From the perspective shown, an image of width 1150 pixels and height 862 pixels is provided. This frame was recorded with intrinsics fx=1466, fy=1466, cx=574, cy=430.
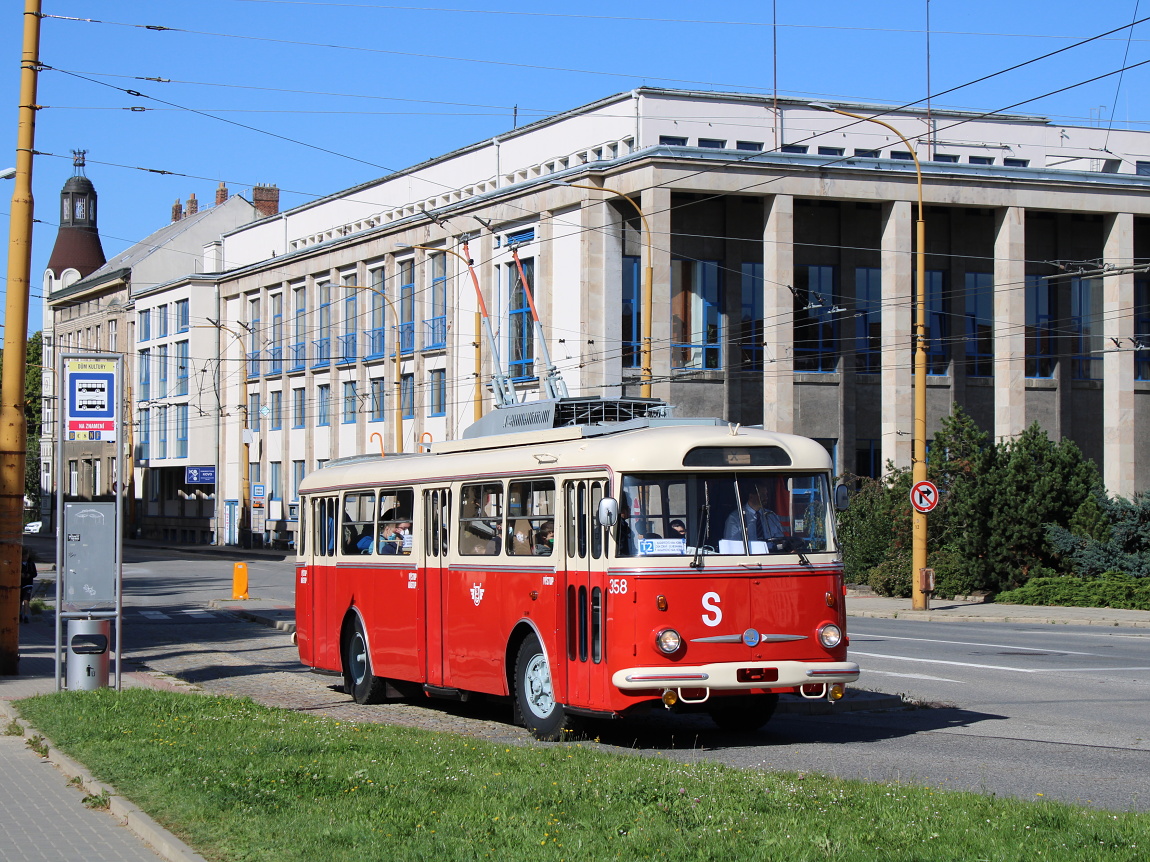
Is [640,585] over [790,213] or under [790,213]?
under

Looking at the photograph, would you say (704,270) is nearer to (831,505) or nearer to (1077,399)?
(1077,399)

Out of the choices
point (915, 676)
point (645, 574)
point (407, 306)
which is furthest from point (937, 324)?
point (645, 574)

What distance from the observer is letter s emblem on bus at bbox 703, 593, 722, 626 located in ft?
38.0

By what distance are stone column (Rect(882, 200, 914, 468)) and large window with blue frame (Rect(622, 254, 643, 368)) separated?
760cm

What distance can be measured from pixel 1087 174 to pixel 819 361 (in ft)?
34.5

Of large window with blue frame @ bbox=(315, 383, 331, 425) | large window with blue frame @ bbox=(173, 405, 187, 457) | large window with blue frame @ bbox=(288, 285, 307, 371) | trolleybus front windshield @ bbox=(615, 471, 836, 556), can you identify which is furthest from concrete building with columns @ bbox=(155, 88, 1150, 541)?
trolleybus front windshield @ bbox=(615, 471, 836, 556)

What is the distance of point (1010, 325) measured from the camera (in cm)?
4631

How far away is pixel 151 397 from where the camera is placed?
3349 inches

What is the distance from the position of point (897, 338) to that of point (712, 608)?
115ft

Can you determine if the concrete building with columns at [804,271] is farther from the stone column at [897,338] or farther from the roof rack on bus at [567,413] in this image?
the roof rack on bus at [567,413]

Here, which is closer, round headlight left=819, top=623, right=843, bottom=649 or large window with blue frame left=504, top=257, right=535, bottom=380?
round headlight left=819, top=623, right=843, bottom=649

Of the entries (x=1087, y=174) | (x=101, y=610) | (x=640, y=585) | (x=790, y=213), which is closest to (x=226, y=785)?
(x=640, y=585)

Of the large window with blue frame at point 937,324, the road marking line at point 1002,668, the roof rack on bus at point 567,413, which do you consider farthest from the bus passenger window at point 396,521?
the large window with blue frame at point 937,324

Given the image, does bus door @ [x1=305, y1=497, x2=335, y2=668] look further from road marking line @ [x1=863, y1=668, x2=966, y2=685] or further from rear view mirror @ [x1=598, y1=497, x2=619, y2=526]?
road marking line @ [x1=863, y1=668, x2=966, y2=685]
